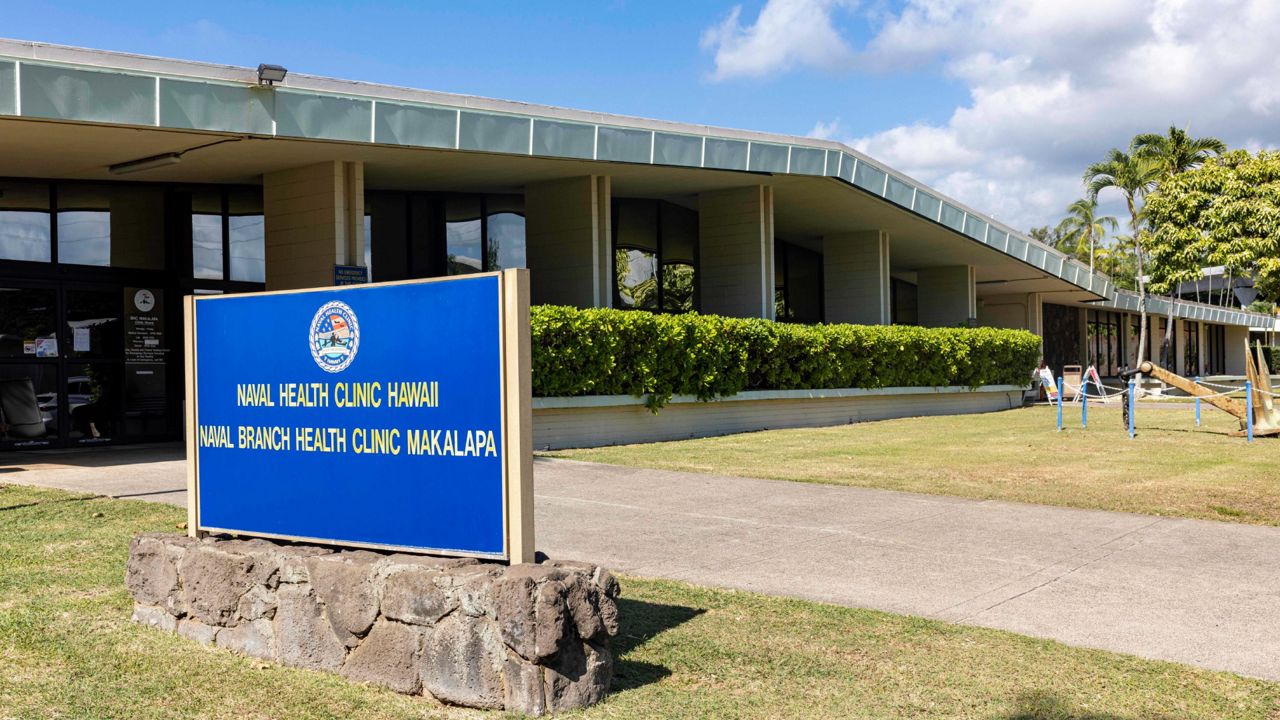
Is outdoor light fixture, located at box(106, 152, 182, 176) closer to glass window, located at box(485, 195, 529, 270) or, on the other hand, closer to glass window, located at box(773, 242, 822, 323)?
glass window, located at box(485, 195, 529, 270)

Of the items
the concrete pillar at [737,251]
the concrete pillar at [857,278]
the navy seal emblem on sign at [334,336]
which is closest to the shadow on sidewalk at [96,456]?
the navy seal emblem on sign at [334,336]

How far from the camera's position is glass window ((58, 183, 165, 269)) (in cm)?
1545

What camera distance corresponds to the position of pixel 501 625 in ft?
14.4

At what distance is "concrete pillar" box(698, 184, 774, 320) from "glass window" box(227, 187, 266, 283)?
347 inches

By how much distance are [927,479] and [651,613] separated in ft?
22.3

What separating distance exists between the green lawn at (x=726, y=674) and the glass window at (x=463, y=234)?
13144 millimetres

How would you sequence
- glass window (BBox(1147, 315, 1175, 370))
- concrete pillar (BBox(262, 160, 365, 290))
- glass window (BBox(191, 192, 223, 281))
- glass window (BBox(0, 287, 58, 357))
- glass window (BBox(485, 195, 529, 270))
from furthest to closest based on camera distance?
1. glass window (BBox(1147, 315, 1175, 370))
2. glass window (BBox(485, 195, 529, 270))
3. glass window (BBox(191, 192, 223, 281))
4. concrete pillar (BBox(262, 160, 365, 290))
5. glass window (BBox(0, 287, 58, 357))

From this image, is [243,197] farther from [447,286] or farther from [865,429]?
[447,286]

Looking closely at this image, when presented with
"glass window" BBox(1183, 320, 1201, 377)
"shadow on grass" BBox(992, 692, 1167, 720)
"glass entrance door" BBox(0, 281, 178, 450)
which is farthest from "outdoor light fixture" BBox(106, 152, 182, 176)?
"glass window" BBox(1183, 320, 1201, 377)

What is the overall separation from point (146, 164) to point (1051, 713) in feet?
43.8

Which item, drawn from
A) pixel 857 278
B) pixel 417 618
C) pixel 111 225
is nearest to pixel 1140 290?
pixel 857 278

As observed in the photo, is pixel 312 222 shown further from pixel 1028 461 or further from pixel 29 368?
pixel 1028 461

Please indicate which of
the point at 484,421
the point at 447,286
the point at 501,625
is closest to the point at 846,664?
the point at 501,625

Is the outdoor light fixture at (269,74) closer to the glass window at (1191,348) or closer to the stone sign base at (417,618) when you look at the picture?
the stone sign base at (417,618)
